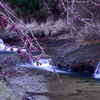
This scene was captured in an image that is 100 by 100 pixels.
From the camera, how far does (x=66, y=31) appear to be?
17609 mm

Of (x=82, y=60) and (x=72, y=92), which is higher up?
(x=82, y=60)

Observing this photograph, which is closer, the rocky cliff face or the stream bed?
the stream bed

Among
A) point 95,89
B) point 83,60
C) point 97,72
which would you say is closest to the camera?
point 95,89

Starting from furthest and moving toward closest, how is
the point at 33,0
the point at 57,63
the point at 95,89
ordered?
the point at 33,0 → the point at 57,63 → the point at 95,89

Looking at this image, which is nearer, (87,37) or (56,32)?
(87,37)

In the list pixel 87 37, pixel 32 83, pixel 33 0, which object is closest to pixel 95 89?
pixel 32 83

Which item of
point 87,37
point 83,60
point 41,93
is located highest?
point 87,37

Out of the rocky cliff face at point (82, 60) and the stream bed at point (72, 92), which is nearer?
the stream bed at point (72, 92)

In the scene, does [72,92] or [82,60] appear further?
[82,60]

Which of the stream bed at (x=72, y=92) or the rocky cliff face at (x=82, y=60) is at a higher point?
the rocky cliff face at (x=82, y=60)

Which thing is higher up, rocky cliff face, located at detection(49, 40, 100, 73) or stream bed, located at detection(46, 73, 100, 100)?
rocky cliff face, located at detection(49, 40, 100, 73)

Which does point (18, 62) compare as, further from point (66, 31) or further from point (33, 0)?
point (33, 0)

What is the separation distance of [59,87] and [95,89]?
1107 millimetres

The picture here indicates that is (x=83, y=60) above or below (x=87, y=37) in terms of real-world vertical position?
below
